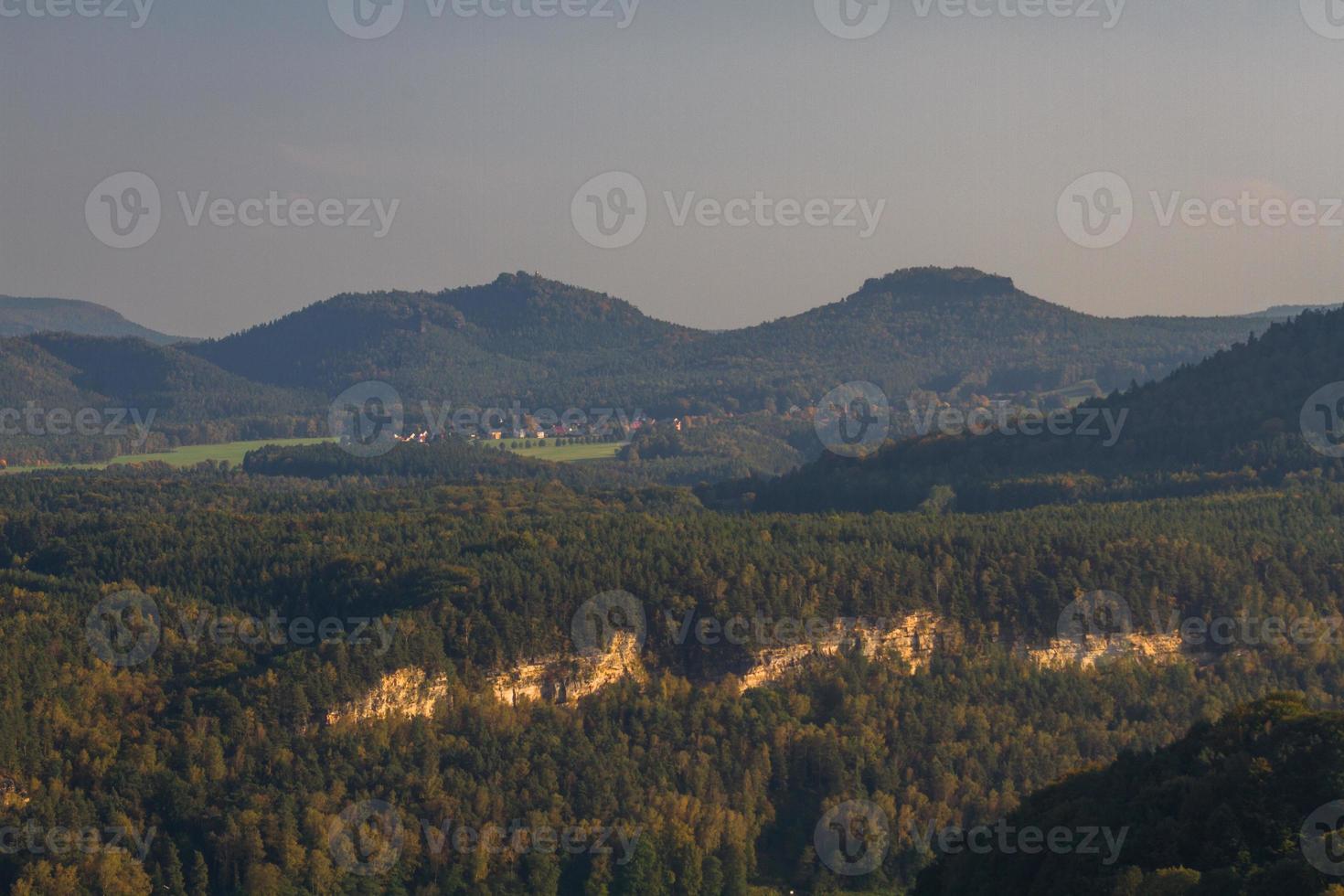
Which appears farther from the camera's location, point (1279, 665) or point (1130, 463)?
point (1130, 463)

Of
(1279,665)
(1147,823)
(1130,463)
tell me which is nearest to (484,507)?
(1130,463)

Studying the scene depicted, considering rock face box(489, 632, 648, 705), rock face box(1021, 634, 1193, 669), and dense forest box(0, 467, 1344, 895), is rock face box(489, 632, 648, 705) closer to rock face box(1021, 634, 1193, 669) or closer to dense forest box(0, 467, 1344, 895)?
dense forest box(0, 467, 1344, 895)

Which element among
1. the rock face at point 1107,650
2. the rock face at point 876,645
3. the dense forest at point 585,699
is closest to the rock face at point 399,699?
the dense forest at point 585,699

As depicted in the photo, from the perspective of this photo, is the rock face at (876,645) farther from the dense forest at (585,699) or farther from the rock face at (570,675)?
the rock face at (570,675)

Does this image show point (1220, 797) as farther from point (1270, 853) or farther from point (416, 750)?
point (416, 750)

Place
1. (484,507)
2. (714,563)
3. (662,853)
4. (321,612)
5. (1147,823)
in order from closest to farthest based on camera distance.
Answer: (1147,823), (662,853), (321,612), (714,563), (484,507)

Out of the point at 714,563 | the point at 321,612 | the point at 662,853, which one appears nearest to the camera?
the point at 662,853

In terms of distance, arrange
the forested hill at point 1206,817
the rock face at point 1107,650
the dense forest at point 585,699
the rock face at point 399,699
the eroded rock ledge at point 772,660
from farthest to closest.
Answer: the rock face at point 1107,650
the eroded rock ledge at point 772,660
the rock face at point 399,699
the dense forest at point 585,699
the forested hill at point 1206,817
